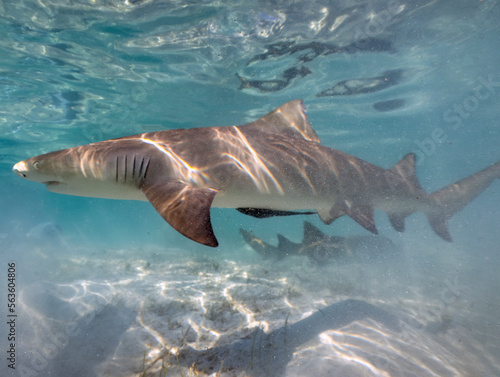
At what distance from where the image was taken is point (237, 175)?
3.58 m

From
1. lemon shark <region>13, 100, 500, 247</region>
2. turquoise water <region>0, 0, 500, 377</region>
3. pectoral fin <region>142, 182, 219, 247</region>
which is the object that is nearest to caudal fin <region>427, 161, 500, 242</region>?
lemon shark <region>13, 100, 500, 247</region>

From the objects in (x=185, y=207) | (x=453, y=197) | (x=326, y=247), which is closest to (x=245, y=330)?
(x=185, y=207)

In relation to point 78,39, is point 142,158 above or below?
below

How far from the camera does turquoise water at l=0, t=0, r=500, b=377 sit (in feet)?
14.7

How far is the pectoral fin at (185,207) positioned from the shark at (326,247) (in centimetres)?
834

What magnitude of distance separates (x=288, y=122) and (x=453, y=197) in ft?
14.3

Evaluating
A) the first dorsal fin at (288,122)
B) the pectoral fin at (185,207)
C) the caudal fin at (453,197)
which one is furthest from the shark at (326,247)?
the pectoral fin at (185,207)

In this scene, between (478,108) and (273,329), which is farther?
(478,108)

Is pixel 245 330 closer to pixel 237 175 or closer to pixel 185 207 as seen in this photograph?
pixel 237 175

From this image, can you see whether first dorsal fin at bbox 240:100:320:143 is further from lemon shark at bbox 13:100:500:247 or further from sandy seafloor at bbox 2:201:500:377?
sandy seafloor at bbox 2:201:500:377

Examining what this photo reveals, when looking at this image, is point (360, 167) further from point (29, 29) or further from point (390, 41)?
point (29, 29)

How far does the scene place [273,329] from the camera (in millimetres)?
4648

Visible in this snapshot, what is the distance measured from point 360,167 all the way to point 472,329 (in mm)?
5054

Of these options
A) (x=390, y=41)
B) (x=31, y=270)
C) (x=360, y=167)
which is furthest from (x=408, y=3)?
(x=31, y=270)
